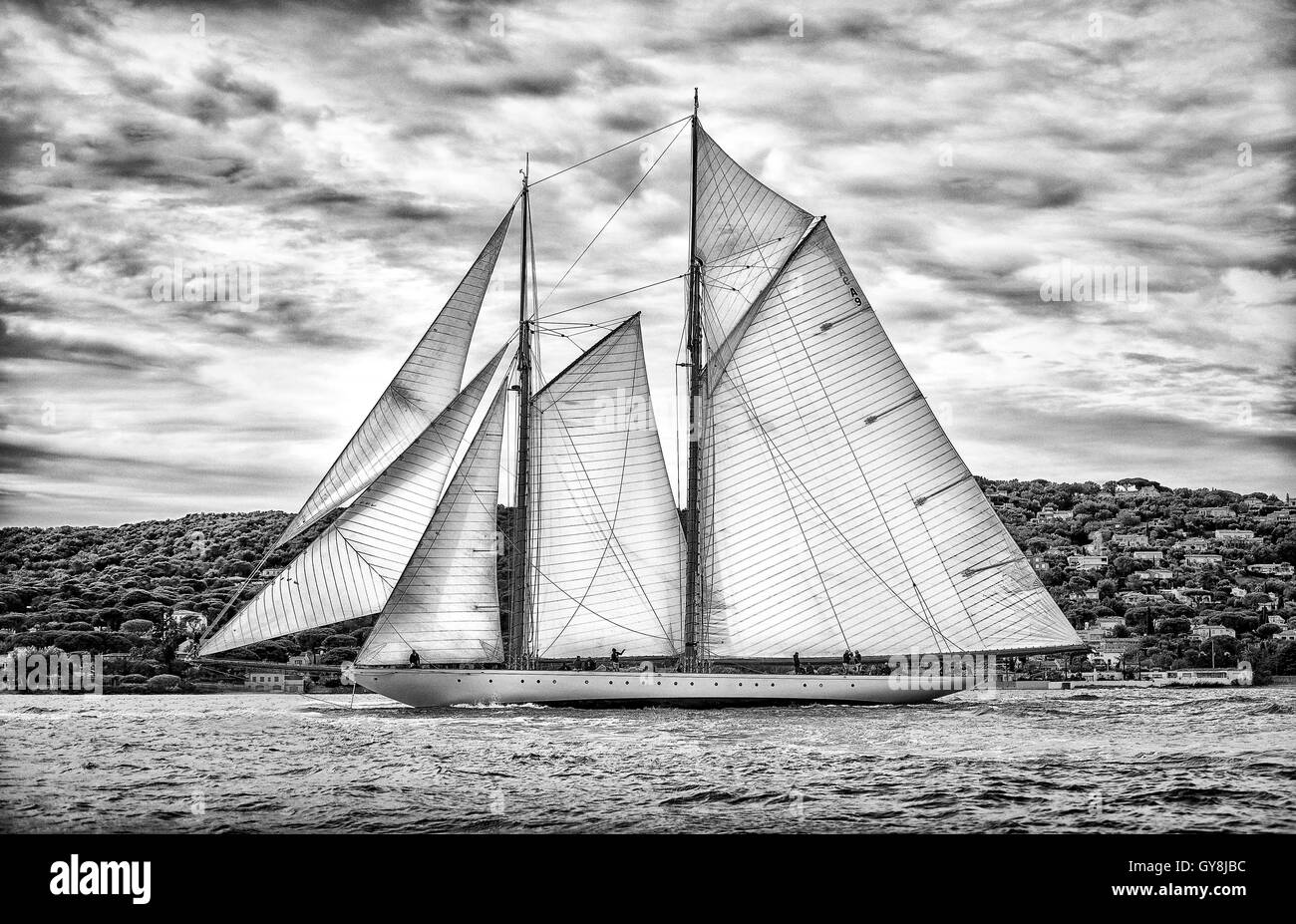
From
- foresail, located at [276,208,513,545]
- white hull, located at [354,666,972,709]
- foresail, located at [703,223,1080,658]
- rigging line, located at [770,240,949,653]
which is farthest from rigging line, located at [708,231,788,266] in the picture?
white hull, located at [354,666,972,709]

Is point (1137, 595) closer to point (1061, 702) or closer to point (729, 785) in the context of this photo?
point (1061, 702)

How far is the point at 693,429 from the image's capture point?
29719 millimetres

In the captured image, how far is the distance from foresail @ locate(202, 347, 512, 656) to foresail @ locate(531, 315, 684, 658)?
2.55 m

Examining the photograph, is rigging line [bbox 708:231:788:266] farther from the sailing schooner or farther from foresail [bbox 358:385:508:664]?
foresail [bbox 358:385:508:664]

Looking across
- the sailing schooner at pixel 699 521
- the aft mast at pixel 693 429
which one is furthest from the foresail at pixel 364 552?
the aft mast at pixel 693 429

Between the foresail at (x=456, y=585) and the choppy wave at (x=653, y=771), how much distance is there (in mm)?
1509

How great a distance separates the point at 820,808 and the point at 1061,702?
2151 cm

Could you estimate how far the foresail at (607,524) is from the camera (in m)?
28.7

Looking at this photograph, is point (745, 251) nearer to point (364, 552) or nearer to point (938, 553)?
point (938, 553)

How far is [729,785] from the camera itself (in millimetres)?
16203

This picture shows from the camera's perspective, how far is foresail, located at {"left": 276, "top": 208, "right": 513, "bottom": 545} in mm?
Answer: 26078

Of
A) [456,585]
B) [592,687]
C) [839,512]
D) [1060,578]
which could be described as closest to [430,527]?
[456,585]

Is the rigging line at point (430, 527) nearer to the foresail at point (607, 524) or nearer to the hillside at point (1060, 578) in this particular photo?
the foresail at point (607, 524)
